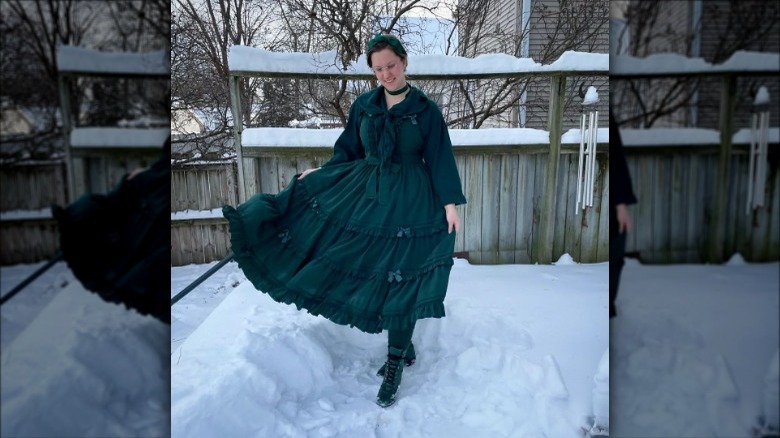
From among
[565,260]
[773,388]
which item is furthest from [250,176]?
[773,388]

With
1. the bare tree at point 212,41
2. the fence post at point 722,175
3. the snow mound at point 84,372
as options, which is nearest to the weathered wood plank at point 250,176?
the bare tree at point 212,41

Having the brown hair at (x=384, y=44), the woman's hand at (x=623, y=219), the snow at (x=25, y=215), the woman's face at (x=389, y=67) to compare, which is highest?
the brown hair at (x=384, y=44)

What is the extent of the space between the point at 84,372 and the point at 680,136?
2.66 ft

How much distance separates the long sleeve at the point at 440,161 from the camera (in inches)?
77.2

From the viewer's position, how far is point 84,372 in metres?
0.58

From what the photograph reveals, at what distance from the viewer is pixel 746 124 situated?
21.5 inches

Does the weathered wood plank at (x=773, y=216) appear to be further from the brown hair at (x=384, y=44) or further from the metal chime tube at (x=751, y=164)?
the brown hair at (x=384, y=44)

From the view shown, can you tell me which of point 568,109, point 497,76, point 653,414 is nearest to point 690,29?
point 653,414

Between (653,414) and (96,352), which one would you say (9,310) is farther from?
(653,414)

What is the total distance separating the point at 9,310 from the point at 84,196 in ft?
0.49

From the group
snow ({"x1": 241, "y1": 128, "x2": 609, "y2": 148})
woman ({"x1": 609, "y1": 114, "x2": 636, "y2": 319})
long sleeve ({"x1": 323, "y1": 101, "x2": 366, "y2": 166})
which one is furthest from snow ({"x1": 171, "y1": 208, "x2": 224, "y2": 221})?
woman ({"x1": 609, "y1": 114, "x2": 636, "y2": 319})

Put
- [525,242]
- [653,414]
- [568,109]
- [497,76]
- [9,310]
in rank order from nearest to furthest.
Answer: [9,310], [653,414], [497,76], [525,242], [568,109]

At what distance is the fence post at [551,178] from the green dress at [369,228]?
6.05 feet

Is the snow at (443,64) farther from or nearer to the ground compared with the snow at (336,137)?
farther from the ground
